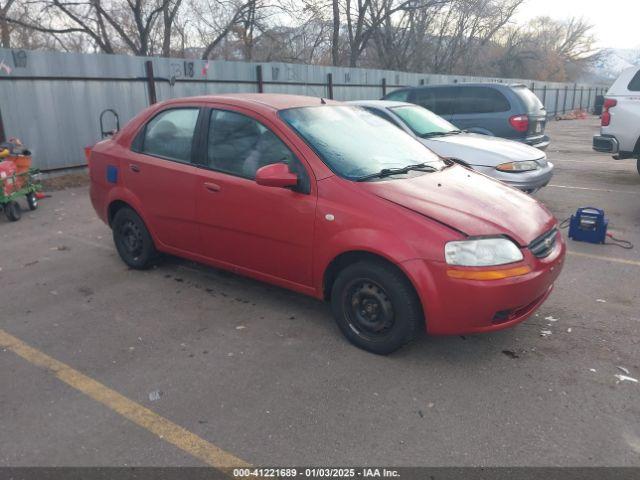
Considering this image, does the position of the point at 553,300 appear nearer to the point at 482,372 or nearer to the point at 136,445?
the point at 482,372

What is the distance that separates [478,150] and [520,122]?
9.24ft

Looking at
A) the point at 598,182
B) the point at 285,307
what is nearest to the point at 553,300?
the point at 285,307

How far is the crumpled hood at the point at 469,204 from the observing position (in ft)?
10.8

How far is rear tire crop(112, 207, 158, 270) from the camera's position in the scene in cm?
498

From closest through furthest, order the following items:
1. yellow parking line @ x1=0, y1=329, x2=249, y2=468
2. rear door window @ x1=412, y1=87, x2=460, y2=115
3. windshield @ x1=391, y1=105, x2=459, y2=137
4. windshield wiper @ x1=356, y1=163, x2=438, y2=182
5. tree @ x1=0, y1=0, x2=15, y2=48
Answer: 1. yellow parking line @ x1=0, y1=329, x2=249, y2=468
2. windshield wiper @ x1=356, y1=163, x2=438, y2=182
3. windshield @ x1=391, y1=105, x2=459, y2=137
4. rear door window @ x1=412, y1=87, x2=460, y2=115
5. tree @ x1=0, y1=0, x2=15, y2=48

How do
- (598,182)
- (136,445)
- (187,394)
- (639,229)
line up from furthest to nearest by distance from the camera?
(598,182), (639,229), (187,394), (136,445)

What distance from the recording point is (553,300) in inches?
176

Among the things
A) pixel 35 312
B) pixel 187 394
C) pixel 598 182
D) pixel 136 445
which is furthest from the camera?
pixel 598 182

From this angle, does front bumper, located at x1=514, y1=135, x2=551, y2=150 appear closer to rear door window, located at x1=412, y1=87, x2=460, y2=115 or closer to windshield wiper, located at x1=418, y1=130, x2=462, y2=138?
rear door window, located at x1=412, y1=87, x2=460, y2=115

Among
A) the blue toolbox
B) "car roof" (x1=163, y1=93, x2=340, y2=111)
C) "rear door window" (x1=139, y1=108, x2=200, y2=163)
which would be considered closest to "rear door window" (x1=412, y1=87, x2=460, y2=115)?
the blue toolbox

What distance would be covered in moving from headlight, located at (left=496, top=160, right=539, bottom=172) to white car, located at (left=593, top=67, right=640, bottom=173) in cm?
297

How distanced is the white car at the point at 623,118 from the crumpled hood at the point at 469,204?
6.11 meters

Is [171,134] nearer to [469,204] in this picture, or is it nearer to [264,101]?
[264,101]

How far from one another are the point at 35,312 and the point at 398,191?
308cm
